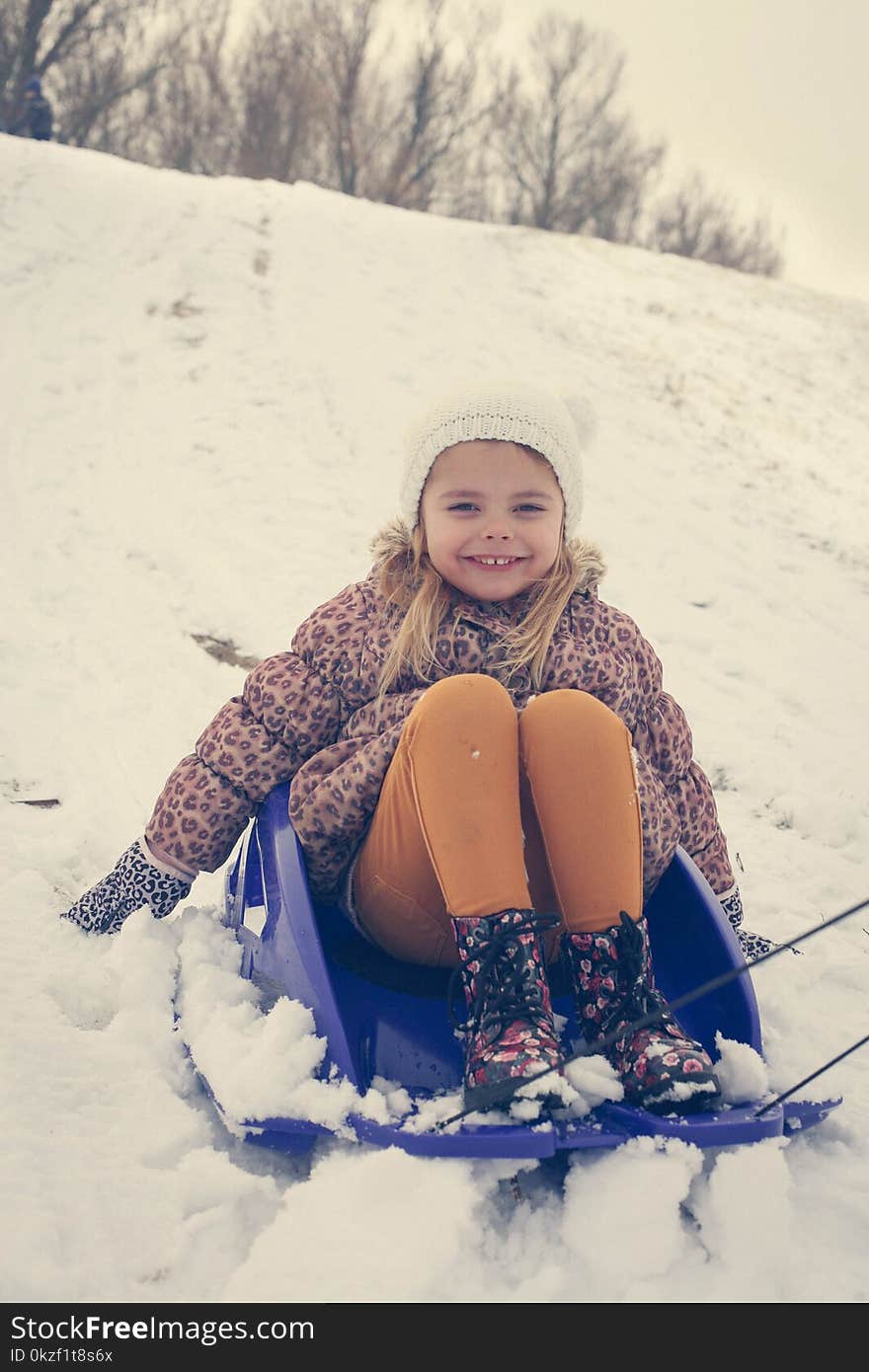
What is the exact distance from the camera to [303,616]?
3850mm

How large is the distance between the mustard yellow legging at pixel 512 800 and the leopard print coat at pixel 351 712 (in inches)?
8.5

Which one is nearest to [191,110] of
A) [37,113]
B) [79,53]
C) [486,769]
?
[79,53]

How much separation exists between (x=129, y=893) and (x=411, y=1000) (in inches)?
22.5

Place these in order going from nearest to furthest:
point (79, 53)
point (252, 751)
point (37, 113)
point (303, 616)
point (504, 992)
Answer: point (504, 992) → point (252, 751) → point (303, 616) → point (37, 113) → point (79, 53)

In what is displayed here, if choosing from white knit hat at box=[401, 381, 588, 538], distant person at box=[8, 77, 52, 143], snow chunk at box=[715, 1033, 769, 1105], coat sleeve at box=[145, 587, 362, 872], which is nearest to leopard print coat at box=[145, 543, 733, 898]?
coat sleeve at box=[145, 587, 362, 872]

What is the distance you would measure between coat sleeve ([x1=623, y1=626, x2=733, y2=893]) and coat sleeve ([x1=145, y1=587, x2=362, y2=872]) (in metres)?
0.54

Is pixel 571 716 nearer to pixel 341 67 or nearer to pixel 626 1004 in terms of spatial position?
pixel 626 1004

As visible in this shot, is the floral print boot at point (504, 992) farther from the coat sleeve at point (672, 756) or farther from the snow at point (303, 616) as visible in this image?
the coat sleeve at point (672, 756)

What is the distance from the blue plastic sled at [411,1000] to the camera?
1.26 m

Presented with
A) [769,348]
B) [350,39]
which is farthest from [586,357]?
[350,39]

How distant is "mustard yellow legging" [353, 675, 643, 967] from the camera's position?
1.43m

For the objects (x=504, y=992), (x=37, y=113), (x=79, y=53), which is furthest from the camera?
(x=79, y=53)

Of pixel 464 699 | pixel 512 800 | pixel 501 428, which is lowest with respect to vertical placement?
pixel 512 800
